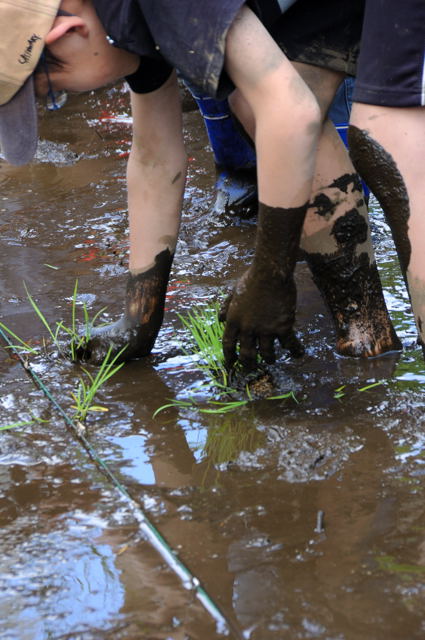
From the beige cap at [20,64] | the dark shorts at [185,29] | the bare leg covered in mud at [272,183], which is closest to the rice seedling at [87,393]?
the bare leg covered in mud at [272,183]

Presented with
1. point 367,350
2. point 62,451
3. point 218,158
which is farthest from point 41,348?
point 218,158

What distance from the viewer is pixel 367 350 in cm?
235

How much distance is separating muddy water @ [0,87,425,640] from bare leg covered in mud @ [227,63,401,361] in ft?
0.29

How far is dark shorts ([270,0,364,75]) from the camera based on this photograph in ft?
7.23

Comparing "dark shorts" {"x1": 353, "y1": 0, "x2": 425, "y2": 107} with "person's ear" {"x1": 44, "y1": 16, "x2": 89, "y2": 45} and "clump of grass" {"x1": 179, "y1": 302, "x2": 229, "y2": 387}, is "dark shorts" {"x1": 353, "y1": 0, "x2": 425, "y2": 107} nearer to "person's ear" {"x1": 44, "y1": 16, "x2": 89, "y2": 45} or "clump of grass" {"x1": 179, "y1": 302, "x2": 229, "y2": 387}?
"person's ear" {"x1": 44, "y1": 16, "x2": 89, "y2": 45}

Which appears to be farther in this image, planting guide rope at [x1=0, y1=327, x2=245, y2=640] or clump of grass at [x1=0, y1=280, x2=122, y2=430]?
clump of grass at [x1=0, y1=280, x2=122, y2=430]

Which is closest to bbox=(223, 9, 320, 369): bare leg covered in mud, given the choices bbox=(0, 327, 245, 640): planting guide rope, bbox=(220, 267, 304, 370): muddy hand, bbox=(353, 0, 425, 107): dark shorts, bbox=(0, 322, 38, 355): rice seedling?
bbox=(220, 267, 304, 370): muddy hand

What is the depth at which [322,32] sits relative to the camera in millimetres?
2219

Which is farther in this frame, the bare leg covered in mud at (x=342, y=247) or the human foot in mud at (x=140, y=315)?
the human foot in mud at (x=140, y=315)

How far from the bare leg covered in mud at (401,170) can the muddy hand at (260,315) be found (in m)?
0.29

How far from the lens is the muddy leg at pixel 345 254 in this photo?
231cm

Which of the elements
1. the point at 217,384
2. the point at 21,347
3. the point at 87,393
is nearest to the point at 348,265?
the point at 217,384

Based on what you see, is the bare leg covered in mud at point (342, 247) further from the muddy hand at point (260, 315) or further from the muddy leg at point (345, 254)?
the muddy hand at point (260, 315)

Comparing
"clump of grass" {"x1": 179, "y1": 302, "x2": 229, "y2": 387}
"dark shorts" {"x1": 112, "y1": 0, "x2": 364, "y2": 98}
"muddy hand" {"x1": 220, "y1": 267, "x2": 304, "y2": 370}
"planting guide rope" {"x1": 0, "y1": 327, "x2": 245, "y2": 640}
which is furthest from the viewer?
"clump of grass" {"x1": 179, "y1": 302, "x2": 229, "y2": 387}
